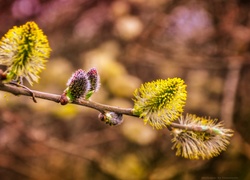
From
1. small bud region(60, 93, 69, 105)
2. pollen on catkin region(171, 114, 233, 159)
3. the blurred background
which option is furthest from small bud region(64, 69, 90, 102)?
the blurred background

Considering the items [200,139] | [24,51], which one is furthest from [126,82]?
[24,51]

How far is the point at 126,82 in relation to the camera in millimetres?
2141

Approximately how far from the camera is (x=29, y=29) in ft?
2.25

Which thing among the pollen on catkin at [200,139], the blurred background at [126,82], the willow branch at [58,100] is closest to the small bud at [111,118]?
the willow branch at [58,100]

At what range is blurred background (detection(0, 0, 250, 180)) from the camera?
2119 millimetres

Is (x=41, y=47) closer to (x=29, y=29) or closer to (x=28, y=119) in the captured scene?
(x=29, y=29)

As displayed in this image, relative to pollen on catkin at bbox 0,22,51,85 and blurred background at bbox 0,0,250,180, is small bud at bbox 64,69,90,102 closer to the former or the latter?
pollen on catkin at bbox 0,22,51,85

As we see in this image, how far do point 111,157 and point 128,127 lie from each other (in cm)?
37

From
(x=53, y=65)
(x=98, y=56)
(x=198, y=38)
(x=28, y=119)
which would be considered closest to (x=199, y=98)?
(x=198, y=38)

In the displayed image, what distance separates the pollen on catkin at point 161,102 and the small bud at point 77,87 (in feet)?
0.36

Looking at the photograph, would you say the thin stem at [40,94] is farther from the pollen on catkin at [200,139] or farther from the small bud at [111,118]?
the pollen on catkin at [200,139]

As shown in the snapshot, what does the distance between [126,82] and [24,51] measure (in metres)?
1.46

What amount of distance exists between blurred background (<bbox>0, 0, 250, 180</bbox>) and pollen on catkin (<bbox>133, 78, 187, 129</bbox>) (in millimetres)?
1099

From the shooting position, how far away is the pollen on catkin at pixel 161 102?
741 millimetres
